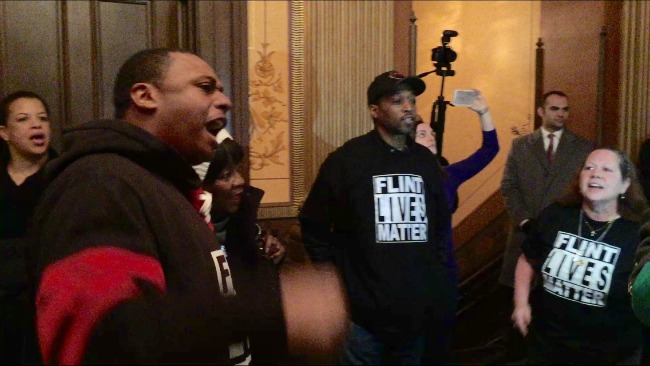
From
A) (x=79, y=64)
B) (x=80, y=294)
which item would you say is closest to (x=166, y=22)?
(x=79, y=64)

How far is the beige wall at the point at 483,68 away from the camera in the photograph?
5910 millimetres

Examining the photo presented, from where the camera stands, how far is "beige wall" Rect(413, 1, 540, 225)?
591 cm

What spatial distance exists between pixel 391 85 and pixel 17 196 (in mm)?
1717

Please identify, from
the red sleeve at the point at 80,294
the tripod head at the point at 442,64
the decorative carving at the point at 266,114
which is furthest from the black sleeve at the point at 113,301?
the decorative carving at the point at 266,114

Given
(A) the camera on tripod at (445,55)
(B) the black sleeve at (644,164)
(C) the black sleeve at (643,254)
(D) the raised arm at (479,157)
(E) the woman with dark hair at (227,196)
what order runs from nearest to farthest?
(C) the black sleeve at (643,254)
(E) the woman with dark hair at (227,196)
(A) the camera on tripod at (445,55)
(D) the raised arm at (479,157)
(B) the black sleeve at (644,164)

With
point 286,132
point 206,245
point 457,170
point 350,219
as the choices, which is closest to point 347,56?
point 286,132

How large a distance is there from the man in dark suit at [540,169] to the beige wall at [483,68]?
5.26ft

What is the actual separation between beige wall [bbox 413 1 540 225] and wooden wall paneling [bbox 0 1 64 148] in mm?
3281

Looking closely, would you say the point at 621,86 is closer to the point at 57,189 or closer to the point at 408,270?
the point at 408,270

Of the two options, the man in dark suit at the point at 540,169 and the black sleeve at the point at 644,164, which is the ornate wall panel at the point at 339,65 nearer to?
the man in dark suit at the point at 540,169

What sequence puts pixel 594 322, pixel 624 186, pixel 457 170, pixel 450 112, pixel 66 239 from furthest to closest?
1. pixel 450 112
2. pixel 457 170
3. pixel 624 186
4. pixel 594 322
5. pixel 66 239

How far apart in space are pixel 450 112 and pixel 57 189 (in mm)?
5382

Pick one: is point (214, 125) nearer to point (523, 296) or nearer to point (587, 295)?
point (587, 295)

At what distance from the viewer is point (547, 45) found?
524 cm
